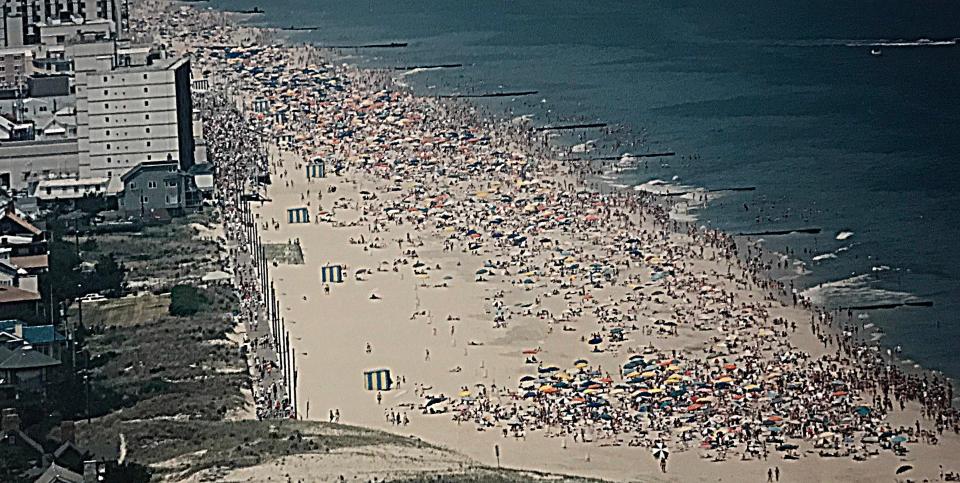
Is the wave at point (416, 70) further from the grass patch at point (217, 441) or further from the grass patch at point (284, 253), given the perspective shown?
the grass patch at point (217, 441)

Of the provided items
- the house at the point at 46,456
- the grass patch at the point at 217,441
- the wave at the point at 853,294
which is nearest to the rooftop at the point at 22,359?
the grass patch at the point at 217,441

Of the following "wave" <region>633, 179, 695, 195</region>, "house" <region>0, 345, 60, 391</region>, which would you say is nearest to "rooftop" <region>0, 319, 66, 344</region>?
"house" <region>0, 345, 60, 391</region>

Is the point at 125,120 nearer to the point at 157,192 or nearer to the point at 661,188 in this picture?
the point at 157,192

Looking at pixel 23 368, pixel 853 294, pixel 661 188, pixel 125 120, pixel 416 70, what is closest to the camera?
pixel 23 368

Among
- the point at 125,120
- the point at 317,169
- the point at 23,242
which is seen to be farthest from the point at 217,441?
the point at 317,169

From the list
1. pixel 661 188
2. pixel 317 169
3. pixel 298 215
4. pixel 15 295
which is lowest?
pixel 298 215

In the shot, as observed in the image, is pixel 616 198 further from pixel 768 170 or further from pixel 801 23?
pixel 801 23

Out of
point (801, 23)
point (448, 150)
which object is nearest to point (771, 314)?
point (448, 150)
